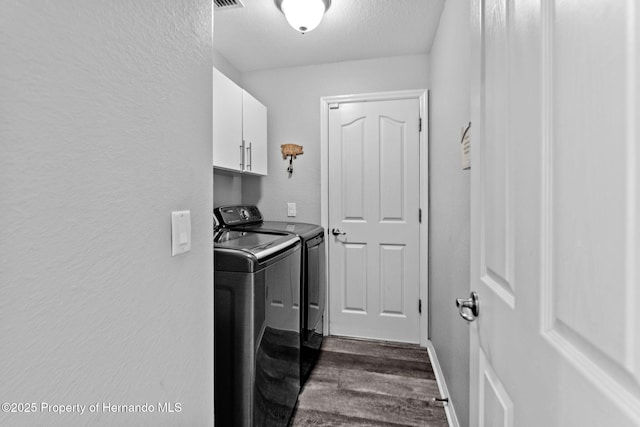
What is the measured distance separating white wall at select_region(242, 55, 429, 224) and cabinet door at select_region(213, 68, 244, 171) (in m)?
0.63

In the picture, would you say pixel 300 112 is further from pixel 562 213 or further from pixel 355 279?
A: pixel 562 213

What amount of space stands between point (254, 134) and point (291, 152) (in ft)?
1.34

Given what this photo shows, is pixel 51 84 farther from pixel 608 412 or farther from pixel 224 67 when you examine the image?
pixel 224 67

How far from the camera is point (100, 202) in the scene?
22.2 inches

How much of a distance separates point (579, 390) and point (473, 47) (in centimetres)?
83

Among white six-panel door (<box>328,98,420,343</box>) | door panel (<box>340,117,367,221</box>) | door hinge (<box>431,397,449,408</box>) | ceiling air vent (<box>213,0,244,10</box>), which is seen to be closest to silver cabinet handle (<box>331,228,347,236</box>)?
white six-panel door (<box>328,98,420,343</box>)

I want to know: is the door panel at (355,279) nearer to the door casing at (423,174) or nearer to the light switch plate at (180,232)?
the door casing at (423,174)

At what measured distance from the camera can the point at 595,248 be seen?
37 cm

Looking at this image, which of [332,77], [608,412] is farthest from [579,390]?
[332,77]

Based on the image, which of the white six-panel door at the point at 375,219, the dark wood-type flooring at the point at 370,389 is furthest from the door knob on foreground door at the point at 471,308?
the white six-panel door at the point at 375,219

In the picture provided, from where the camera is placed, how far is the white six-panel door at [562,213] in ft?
1.07

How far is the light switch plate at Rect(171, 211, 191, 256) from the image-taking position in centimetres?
76

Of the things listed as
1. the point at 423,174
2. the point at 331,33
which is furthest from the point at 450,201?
the point at 331,33

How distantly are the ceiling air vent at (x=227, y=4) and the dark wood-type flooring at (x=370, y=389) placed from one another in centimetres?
246
